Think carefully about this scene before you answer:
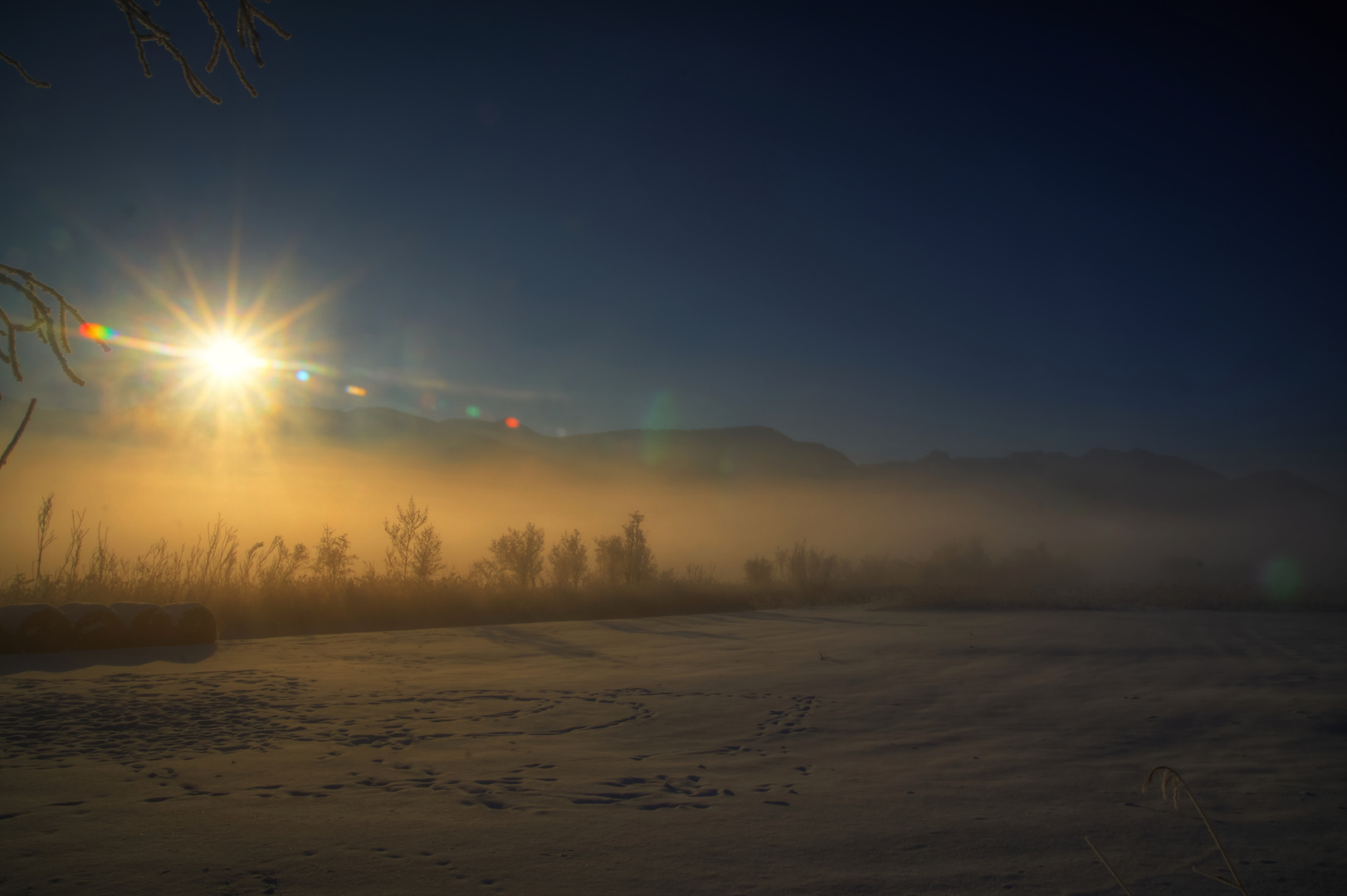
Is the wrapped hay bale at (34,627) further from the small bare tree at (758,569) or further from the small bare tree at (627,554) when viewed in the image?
the small bare tree at (758,569)

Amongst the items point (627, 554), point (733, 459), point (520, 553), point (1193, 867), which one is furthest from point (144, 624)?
point (733, 459)

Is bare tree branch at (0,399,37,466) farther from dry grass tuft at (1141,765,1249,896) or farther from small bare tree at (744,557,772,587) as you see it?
small bare tree at (744,557,772,587)

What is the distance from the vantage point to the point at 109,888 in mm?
2037

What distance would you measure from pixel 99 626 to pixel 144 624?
1.30 feet

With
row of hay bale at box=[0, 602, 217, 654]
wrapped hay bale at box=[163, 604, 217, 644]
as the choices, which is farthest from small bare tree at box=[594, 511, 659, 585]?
row of hay bale at box=[0, 602, 217, 654]

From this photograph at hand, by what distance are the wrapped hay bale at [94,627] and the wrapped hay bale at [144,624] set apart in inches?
2.6

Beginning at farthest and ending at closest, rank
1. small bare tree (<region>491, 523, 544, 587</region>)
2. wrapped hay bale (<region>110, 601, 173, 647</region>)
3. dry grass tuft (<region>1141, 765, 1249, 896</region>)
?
1. small bare tree (<region>491, 523, 544, 587</region>)
2. wrapped hay bale (<region>110, 601, 173, 647</region>)
3. dry grass tuft (<region>1141, 765, 1249, 896</region>)

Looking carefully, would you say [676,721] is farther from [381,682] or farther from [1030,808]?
[381,682]

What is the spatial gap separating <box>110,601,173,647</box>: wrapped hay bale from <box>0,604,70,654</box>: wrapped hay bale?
50 centimetres

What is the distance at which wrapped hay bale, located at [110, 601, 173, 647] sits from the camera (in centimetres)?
751

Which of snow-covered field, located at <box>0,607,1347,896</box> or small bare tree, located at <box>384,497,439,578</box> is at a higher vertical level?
small bare tree, located at <box>384,497,439,578</box>

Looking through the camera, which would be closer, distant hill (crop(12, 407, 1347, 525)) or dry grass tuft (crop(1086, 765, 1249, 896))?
dry grass tuft (crop(1086, 765, 1249, 896))

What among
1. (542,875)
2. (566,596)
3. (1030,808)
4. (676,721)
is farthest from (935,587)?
(542,875)

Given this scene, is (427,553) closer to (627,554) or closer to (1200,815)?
(627,554)
